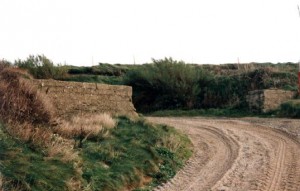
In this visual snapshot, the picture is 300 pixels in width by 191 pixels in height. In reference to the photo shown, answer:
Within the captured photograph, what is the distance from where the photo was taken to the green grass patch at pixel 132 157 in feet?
29.0

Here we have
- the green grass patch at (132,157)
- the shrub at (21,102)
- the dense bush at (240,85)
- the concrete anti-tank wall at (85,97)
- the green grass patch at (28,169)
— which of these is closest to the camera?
the green grass patch at (28,169)

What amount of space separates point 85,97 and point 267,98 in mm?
11937

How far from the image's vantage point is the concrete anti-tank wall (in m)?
13.0

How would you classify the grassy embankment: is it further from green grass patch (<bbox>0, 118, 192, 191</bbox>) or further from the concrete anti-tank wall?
the concrete anti-tank wall

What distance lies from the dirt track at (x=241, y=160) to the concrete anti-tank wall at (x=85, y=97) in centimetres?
275

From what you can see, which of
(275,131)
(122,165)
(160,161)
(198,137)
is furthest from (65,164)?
(275,131)

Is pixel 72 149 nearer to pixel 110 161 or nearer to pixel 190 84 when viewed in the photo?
pixel 110 161

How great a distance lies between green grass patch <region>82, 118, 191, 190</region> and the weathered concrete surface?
1040 centimetres

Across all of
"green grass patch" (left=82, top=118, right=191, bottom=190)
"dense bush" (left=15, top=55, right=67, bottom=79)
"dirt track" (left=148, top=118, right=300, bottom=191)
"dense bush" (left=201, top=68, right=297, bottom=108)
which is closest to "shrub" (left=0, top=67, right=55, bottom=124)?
A: "green grass patch" (left=82, top=118, right=191, bottom=190)

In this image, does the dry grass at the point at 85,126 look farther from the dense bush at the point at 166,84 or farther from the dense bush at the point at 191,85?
the dense bush at the point at 166,84

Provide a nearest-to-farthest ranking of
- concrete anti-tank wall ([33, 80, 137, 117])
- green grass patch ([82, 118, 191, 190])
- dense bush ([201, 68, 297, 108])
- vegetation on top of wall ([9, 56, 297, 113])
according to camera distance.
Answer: green grass patch ([82, 118, 191, 190]) < concrete anti-tank wall ([33, 80, 137, 117]) < dense bush ([201, 68, 297, 108]) < vegetation on top of wall ([9, 56, 297, 113])

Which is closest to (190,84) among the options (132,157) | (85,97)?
(85,97)

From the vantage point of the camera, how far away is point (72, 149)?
9391 millimetres

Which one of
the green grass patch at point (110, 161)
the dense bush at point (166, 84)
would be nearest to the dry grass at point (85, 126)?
the green grass patch at point (110, 161)
